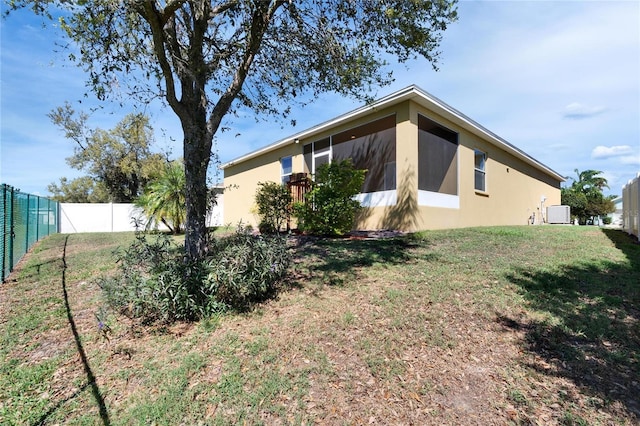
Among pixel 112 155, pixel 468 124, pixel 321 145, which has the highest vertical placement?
pixel 112 155

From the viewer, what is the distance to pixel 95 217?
18297 millimetres

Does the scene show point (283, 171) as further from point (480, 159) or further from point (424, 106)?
point (480, 159)

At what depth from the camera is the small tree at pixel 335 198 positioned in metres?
8.12

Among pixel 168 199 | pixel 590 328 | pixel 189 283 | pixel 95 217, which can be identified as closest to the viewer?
pixel 590 328

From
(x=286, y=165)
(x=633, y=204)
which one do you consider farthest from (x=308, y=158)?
(x=633, y=204)

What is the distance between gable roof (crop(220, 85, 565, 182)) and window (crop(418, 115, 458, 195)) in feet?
1.50

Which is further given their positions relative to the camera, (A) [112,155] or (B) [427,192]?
(A) [112,155]

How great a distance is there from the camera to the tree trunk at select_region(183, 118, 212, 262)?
176 inches

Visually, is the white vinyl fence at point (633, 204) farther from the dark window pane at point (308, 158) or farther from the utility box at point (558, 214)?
the dark window pane at point (308, 158)

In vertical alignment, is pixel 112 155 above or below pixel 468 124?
above

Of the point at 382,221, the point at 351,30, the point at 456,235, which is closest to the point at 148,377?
the point at 351,30

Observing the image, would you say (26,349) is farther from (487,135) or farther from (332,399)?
(487,135)

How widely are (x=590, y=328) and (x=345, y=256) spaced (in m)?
3.54

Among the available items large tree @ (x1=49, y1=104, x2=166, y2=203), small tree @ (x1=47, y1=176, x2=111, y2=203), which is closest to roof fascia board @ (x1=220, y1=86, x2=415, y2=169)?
large tree @ (x1=49, y1=104, x2=166, y2=203)
